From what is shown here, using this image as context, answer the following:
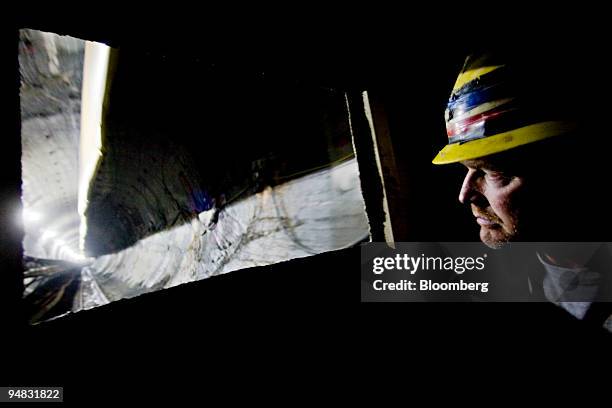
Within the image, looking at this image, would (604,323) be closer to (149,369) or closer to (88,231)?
(149,369)

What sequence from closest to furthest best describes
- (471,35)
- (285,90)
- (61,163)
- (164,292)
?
(164,292) < (471,35) < (285,90) < (61,163)

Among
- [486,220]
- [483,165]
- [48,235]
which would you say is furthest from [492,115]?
[48,235]

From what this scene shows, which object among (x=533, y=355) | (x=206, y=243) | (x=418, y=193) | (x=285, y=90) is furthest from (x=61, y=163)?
(x=533, y=355)

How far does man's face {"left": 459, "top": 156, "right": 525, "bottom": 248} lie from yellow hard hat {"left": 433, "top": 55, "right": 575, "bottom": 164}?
0.08 metres

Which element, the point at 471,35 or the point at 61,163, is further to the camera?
the point at 61,163

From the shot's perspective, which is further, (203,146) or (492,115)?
(203,146)

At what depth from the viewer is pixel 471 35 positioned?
1.51m

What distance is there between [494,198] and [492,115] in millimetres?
387

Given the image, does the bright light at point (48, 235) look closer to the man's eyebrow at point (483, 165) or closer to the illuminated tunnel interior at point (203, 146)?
the illuminated tunnel interior at point (203, 146)

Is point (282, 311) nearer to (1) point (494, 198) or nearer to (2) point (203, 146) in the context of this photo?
(1) point (494, 198)

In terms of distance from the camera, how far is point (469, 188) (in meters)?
1.53

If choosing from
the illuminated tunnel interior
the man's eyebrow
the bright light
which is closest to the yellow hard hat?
the man's eyebrow

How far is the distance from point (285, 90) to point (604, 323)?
2.28 m

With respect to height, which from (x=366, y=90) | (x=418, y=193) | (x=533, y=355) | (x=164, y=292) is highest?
(x=366, y=90)
